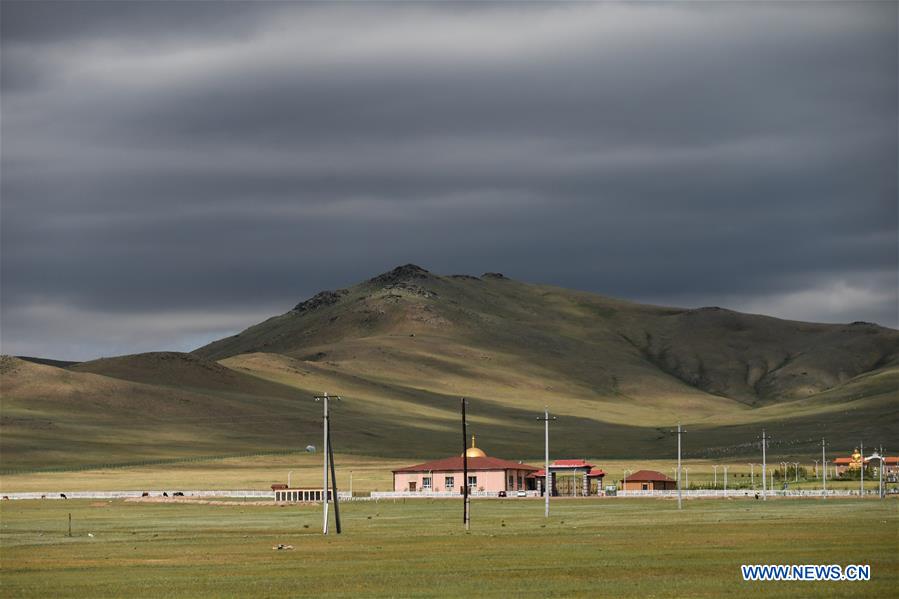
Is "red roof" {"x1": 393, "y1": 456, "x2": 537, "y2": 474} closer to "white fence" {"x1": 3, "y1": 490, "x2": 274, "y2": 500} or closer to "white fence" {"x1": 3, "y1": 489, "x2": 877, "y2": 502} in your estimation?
"white fence" {"x1": 3, "y1": 489, "x2": 877, "y2": 502}

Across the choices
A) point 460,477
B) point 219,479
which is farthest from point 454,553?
point 219,479

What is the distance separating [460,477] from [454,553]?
338ft

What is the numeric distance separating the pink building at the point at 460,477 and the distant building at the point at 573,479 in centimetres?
293

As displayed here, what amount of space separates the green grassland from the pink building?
58.7m

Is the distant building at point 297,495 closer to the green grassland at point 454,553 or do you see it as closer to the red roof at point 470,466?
the red roof at point 470,466

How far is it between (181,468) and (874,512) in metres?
121

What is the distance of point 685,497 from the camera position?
13238 centimetres

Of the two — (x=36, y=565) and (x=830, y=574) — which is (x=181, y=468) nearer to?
(x=36, y=565)

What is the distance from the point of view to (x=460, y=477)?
163 meters

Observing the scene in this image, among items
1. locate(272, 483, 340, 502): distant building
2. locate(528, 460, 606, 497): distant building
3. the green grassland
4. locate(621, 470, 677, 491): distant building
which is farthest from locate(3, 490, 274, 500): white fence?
locate(621, 470, 677, 491): distant building

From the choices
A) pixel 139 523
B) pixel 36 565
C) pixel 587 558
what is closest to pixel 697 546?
pixel 587 558

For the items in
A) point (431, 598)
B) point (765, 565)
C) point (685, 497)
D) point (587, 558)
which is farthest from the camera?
point (685, 497)

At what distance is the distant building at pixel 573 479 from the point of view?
156250 mm

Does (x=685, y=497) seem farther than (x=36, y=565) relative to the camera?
Yes
